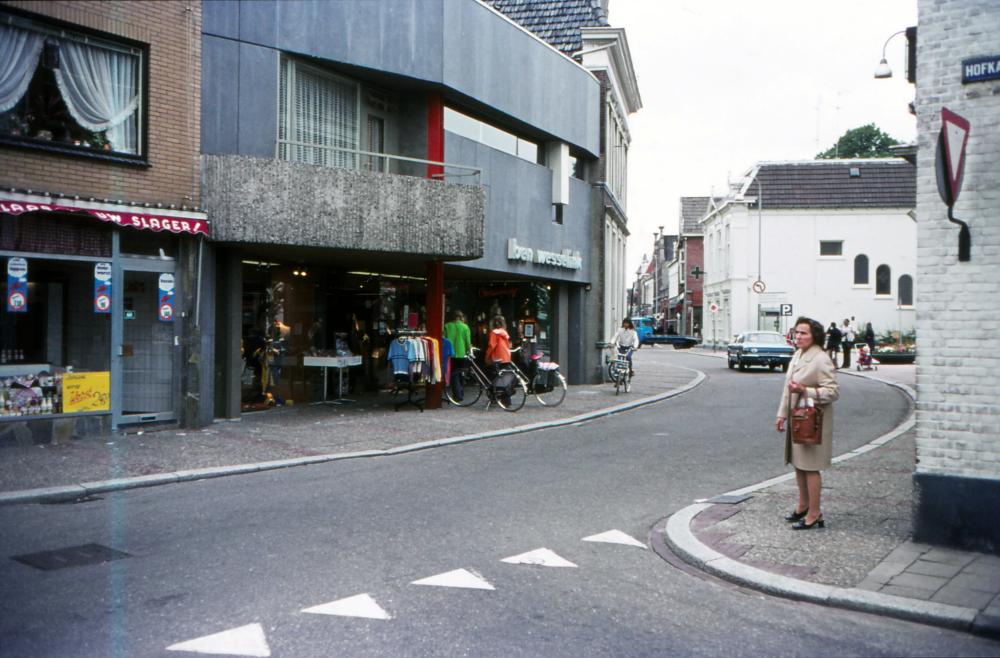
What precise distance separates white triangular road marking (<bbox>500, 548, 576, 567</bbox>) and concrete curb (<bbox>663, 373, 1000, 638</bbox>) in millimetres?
937

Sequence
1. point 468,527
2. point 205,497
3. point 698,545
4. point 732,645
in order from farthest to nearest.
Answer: point 205,497
point 468,527
point 698,545
point 732,645

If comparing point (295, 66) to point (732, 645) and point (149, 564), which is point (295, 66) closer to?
point (149, 564)

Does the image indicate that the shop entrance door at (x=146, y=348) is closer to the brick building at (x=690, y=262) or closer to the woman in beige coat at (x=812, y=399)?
the woman in beige coat at (x=812, y=399)

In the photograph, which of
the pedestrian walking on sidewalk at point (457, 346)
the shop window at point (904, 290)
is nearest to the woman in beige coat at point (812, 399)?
the pedestrian walking on sidewalk at point (457, 346)

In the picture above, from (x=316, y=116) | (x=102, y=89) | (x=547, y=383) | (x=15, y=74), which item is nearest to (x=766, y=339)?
(x=547, y=383)

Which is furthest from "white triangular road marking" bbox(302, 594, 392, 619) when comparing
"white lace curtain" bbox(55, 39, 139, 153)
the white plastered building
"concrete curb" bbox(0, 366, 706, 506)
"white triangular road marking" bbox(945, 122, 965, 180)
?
the white plastered building

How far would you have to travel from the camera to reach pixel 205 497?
25.2 ft

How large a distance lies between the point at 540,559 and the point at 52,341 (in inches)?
336

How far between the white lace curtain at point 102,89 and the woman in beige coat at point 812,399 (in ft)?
31.5

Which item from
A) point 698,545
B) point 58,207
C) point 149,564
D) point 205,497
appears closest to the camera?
point 149,564

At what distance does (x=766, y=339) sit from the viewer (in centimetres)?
3062

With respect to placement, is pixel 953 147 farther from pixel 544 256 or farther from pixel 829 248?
pixel 829 248

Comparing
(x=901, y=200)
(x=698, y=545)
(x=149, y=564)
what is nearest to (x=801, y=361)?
(x=698, y=545)

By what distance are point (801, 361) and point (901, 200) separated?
4738 cm
